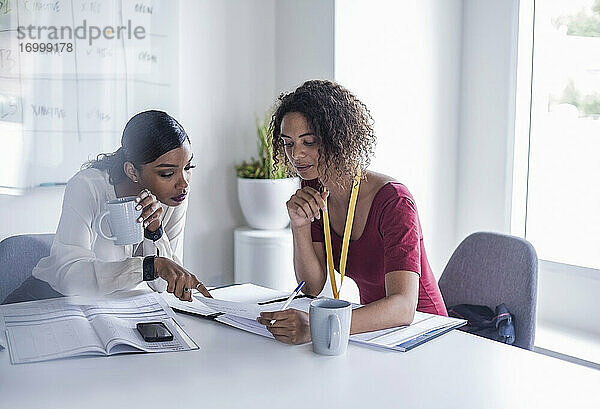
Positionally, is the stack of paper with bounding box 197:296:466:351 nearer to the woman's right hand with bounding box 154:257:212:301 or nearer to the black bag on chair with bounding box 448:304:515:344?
the woman's right hand with bounding box 154:257:212:301

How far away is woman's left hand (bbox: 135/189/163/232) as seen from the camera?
1.10m

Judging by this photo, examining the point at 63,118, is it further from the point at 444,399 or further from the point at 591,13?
the point at 591,13

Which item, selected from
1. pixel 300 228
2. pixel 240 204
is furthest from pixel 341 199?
pixel 240 204

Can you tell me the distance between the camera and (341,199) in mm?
1533

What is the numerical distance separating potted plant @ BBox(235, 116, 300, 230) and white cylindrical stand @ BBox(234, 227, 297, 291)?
3 centimetres

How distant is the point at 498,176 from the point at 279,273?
106cm

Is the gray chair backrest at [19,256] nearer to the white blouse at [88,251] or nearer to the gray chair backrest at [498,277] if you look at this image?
the white blouse at [88,251]

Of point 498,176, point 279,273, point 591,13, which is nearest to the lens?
point 279,273

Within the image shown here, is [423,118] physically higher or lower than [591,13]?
lower

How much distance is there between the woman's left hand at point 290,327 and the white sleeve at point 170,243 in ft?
0.62

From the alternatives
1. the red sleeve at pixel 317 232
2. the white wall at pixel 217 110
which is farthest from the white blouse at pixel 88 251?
the red sleeve at pixel 317 232

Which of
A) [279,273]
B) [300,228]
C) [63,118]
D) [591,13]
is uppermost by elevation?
[591,13]

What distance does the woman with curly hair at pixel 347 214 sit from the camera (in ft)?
4.23

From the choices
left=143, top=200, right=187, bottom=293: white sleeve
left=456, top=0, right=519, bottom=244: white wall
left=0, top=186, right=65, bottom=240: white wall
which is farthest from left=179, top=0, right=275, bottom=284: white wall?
left=456, top=0, right=519, bottom=244: white wall
